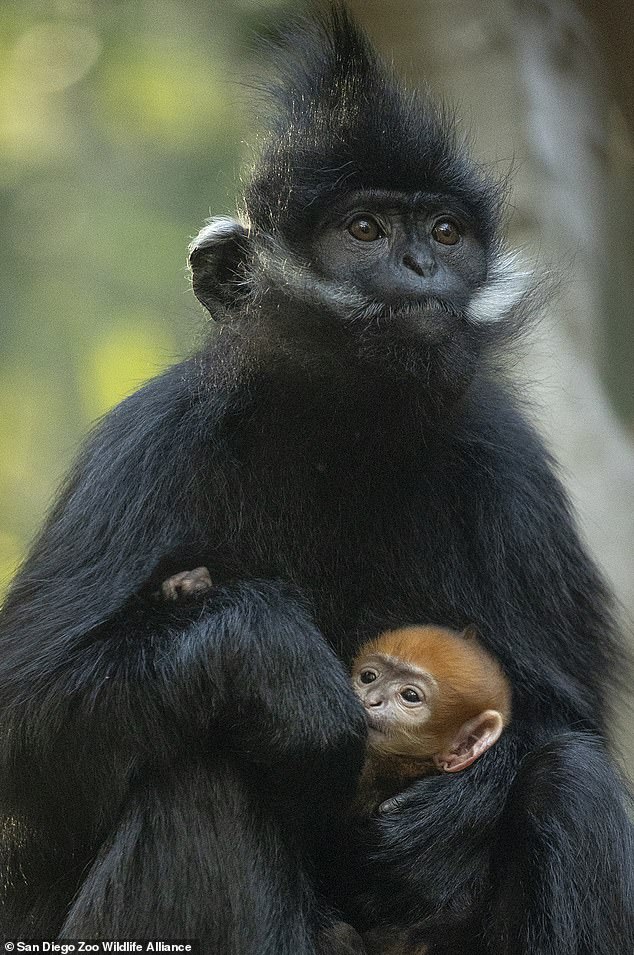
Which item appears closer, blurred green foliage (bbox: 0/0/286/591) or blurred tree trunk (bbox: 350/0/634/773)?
blurred tree trunk (bbox: 350/0/634/773)

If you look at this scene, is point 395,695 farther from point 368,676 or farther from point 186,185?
point 186,185

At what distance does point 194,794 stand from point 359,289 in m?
1.56

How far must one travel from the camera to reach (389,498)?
4555mm

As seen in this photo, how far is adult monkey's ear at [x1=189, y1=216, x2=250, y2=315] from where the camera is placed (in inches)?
177

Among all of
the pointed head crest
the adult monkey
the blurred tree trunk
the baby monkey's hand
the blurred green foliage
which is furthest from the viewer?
the blurred green foliage

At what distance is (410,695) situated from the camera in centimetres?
440

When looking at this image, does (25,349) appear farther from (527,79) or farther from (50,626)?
(50,626)

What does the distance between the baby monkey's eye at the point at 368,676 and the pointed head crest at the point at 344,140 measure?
4.66ft

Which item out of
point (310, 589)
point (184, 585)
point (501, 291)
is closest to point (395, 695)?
point (310, 589)

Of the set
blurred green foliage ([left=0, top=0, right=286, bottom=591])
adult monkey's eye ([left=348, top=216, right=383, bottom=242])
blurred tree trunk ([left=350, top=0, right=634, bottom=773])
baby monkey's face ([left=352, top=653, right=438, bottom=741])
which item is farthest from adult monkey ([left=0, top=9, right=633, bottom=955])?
blurred green foliage ([left=0, top=0, right=286, bottom=591])

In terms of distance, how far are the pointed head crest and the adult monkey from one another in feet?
0.04

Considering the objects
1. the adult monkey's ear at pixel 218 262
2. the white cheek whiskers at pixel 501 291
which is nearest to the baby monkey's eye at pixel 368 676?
the white cheek whiskers at pixel 501 291

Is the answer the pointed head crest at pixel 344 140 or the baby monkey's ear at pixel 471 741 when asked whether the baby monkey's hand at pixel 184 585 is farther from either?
the pointed head crest at pixel 344 140

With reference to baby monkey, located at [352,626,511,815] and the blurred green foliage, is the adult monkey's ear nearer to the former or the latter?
A: baby monkey, located at [352,626,511,815]
